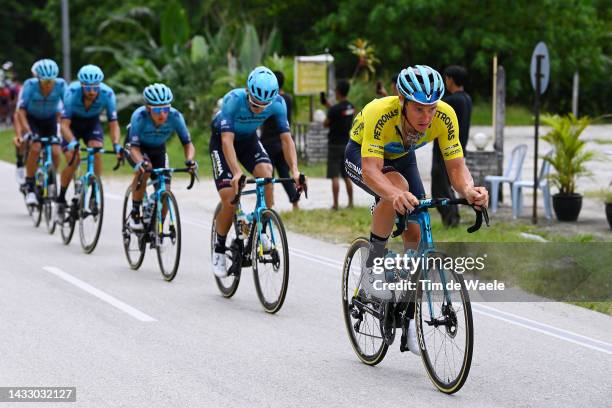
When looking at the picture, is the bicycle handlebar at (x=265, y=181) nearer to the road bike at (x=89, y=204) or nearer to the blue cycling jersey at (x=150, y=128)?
the blue cycling jersey at (x=150, y=128)

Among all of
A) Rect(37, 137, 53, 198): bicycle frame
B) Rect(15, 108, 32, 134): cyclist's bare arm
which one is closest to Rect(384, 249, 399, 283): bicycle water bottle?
Rect(37, 137, 53, 198): bicycle frame

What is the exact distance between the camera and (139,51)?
3841 centimetres

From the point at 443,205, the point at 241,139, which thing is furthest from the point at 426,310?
the point at 241,139

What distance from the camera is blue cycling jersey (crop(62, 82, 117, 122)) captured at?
43.5 feet

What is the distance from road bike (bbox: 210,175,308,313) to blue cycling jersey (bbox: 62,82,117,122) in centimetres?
383

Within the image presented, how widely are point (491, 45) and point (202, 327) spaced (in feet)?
99.2

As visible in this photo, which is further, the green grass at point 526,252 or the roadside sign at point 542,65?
the roadside sign at point 542,65

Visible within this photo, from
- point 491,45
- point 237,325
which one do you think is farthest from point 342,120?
point 491,45

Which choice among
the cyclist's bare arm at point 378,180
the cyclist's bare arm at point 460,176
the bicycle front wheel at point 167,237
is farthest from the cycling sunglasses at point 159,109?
the cyclist's bare arm at point 460,176

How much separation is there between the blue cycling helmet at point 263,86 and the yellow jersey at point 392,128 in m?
2.09

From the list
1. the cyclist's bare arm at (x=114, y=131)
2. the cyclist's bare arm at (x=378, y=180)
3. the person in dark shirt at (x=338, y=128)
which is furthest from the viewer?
the person in dark shirt at (x=338, y=128)

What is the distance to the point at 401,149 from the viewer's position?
730 cm

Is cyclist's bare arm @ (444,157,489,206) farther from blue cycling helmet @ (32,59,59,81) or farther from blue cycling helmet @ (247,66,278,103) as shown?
blue cycling helmet @ (32,59,59,81)

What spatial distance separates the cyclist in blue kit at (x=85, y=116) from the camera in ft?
42.4
